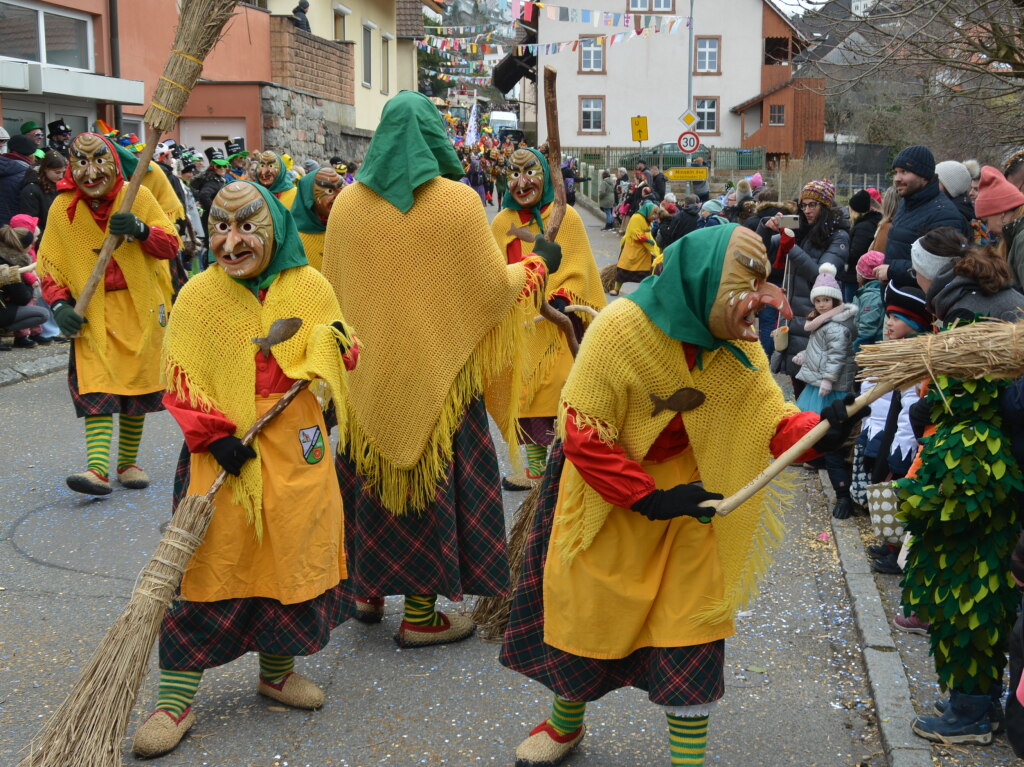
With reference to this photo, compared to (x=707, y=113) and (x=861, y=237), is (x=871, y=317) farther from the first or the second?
(x=707, y=113)

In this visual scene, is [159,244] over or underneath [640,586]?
over

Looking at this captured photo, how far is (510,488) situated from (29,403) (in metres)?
4.73

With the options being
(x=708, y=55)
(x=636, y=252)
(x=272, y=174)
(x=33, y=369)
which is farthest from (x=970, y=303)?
(x=708, y=55)

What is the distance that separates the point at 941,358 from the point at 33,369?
9.19 metres

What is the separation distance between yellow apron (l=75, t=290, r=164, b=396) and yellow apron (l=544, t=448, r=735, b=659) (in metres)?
3.96

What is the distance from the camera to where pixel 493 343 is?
14.4 feet

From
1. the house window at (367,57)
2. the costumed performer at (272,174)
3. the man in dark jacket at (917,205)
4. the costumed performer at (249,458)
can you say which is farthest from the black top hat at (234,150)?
the house window at (367,57)

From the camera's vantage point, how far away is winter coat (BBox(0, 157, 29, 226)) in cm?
1077

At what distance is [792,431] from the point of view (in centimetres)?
318

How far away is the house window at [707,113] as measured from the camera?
50.7 meters

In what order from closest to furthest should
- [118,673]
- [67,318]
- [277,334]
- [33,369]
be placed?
[118,673] < [277,334] < [67,318] < [33,369]

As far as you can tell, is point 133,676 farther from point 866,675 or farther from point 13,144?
point 13,144

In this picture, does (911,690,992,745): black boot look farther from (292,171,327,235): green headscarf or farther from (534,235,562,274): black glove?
(292,171,327,235): green headscarf

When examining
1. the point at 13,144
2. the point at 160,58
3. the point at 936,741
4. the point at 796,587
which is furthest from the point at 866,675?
the point at 160,58
